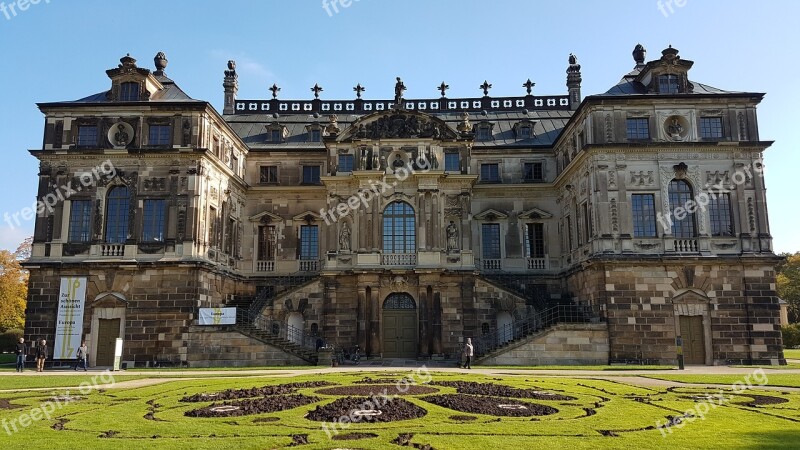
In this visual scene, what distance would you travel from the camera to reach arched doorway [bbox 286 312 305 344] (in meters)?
38.8

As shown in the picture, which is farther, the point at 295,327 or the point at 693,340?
the point at 295,327

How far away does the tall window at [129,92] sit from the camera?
122ft

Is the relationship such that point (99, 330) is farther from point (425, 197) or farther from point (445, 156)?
point (445, 156)

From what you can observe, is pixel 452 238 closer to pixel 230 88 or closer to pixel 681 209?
pixel 681 209

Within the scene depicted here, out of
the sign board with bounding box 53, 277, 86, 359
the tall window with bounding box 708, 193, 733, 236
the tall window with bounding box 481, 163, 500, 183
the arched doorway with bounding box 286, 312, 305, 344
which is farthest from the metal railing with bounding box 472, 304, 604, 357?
the sign board with bounding box 53, 277, 86, 359

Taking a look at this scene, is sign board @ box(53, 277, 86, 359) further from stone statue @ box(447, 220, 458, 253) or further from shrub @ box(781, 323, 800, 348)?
shrub @ box(781, 323, 800, 348)

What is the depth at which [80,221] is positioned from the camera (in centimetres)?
3591

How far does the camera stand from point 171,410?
15281 millimetres

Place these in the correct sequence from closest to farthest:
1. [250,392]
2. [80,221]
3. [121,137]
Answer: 1. [250,392]
2. [80,221]
3. [121,137]

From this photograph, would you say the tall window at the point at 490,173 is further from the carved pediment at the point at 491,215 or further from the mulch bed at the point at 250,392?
the mulch bed at the point at 250,392

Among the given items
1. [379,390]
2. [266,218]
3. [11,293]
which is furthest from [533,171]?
[11,293]

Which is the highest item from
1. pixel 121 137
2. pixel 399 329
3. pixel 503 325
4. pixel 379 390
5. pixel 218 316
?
pixel 121 137

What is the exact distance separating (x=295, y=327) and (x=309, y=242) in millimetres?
7125

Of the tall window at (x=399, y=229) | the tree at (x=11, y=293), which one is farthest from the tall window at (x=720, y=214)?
the tree at (x=11, y=293)
